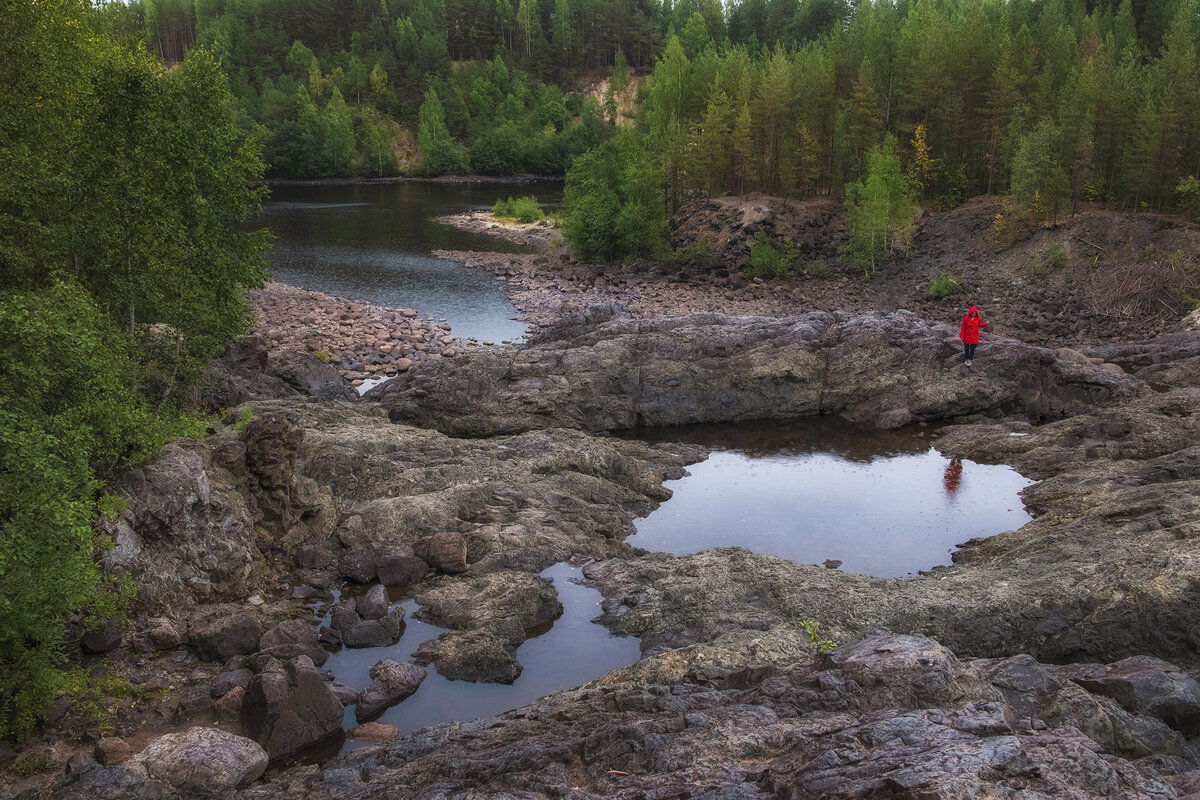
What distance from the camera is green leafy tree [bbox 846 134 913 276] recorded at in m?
69.6

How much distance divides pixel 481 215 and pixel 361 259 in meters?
34.0

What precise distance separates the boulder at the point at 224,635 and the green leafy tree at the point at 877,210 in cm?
6124

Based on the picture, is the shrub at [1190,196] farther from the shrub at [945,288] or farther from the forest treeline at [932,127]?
the shrub at [945,288]

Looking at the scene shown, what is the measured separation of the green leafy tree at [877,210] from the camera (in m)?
69.6

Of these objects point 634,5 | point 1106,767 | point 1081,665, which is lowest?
point 1081,665

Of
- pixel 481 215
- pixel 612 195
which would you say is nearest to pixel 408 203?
pixel 481 215

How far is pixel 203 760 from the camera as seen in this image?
582 inches

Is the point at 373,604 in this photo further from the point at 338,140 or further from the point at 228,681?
the point at 338,140

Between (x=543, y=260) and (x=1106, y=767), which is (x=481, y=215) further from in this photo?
(x=1106, y=767)

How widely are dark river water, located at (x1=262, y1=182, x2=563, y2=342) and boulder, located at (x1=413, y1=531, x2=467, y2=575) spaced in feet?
106

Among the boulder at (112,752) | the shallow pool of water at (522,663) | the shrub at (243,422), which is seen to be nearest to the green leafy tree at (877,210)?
the shallow pool of water at (522,663)

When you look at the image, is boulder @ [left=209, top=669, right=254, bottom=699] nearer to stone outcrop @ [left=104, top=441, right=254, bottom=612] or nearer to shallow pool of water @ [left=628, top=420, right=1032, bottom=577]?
stone outcrop @ [left=104, top=441, right=254, bottom=612]

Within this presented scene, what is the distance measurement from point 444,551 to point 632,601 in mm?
5557

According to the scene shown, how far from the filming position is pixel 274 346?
1912 inches
